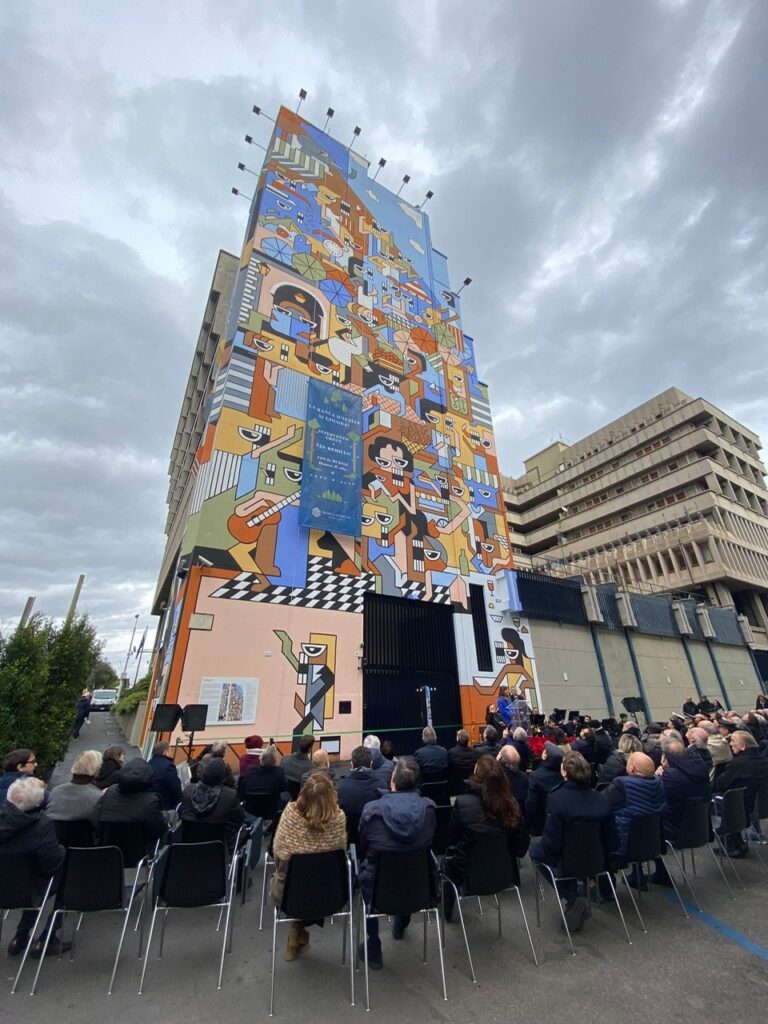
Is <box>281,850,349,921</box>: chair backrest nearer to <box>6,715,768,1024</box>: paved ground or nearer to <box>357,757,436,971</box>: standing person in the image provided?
<box>357,757,436,971</box>: standing person

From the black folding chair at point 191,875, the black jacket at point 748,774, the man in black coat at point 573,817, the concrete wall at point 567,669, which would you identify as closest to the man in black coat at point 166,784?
the black folding chair at point 191,875

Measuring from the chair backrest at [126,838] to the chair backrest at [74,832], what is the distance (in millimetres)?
135

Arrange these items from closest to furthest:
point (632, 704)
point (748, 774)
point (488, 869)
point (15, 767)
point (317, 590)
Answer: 1. point (488, 869)
2. point (15, 767)
3. point (748, 774)
4. point (317, 590)
5. point (632, 704)

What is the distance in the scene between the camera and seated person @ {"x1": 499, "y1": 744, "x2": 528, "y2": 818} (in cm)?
499

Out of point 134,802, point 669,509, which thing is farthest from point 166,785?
point 669,509

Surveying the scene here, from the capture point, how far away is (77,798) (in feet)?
12.8

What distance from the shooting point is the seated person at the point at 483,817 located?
12.0 ft

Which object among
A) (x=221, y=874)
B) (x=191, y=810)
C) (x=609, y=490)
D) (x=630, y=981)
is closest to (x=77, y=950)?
(x=191, y=810)

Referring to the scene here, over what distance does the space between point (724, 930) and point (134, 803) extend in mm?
5394

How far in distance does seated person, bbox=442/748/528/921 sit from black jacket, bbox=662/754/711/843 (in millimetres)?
2119

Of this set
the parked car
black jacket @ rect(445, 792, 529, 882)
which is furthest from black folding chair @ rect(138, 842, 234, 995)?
the parked car

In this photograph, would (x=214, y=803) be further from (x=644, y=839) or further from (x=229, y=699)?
(x=229, y=699)

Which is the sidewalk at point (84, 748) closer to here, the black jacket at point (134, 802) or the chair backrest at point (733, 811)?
the black jacket at point (134, 802)

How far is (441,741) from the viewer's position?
44.2 feet
